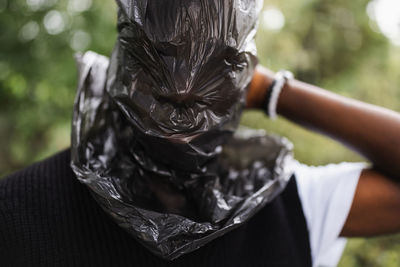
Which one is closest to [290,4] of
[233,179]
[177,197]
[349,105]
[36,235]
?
[349,105]

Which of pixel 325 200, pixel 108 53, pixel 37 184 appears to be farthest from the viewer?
pixel 108 53

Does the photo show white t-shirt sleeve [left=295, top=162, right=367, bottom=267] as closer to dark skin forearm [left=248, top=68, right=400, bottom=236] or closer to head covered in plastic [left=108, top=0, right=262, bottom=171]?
dark skin forearm [left=248, top=68, right=400, bottom=236]

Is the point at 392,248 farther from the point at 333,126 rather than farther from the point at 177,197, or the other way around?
the point at 177,197

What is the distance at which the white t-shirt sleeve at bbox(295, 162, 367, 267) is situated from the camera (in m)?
0.96

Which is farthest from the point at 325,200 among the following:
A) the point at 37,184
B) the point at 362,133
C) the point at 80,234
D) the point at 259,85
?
the point at 37,184

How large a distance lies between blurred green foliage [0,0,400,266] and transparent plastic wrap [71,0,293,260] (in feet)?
3.56

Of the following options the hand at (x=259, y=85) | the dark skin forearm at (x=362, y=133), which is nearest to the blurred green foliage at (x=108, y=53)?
the dark skin forearm at (x=362, y=133)

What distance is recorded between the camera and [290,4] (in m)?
2.45

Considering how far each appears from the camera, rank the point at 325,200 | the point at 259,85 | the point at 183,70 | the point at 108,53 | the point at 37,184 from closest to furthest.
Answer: the point at 183,70 → the point at 37,184 → the point at 325,200 → the point at 259,85 → the point at 108,53

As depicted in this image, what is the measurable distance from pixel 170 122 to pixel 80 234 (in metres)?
0.32

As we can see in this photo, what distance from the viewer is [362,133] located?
104 centimetres

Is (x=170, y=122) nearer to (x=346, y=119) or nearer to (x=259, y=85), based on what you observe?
(x=259, y=85)

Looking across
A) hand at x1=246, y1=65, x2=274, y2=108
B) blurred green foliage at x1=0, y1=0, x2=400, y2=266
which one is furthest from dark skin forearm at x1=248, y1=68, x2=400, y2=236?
blurred green foliage at x1=0, y1=0, x2=400, y2=266

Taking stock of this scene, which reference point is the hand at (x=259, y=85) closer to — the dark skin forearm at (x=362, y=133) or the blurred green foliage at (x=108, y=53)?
the dark skin forearm at (x=362, y=133)
